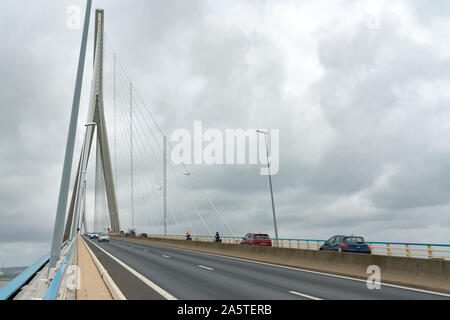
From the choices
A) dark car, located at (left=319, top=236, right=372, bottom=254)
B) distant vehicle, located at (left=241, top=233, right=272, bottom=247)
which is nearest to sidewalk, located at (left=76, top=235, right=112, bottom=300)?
dark car, located at (left=319, top=236, right=372, bottom=254)

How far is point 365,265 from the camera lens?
16.9 metres

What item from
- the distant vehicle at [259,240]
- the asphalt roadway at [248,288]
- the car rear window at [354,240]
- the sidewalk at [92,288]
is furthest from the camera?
the distant vehicle at [259,240]

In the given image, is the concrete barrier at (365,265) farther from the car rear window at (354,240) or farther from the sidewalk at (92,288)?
the sidewalk at (92,288)

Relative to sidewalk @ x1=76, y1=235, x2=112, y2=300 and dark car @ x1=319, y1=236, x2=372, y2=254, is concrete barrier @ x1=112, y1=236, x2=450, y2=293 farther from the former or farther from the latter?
→ sidewalk @ x1=76, y1=235, x2=112, y2=300

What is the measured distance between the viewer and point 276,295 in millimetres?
11195

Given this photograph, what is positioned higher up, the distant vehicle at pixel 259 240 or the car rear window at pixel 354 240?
the car rear window at pixel 354 240

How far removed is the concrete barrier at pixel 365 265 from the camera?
13.5 meters

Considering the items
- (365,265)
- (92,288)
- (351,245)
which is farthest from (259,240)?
(92,288)

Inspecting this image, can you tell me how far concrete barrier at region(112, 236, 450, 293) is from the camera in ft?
44.3

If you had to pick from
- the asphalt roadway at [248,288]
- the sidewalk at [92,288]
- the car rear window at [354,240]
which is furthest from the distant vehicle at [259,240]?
the sidewalk at [92,288]

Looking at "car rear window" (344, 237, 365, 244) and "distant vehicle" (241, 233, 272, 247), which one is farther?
"distant vehicle" (241, 233, 272, 247)

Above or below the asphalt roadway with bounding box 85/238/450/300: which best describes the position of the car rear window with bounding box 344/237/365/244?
above

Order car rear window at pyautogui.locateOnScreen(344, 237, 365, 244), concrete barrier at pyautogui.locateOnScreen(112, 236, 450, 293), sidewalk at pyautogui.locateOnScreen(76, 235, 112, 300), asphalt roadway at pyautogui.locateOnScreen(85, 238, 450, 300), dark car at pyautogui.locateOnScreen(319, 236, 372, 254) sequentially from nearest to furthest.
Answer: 1. sidewalk at pyautogui.locateOnScreen(76, 235, 112, 300)
2. asphalt roadway at pyautogui.locateOnScreen(85, 238, 450, 300)
3. concrete barrier at pyautogui.locateOnScreen(112, 236, 450, 293)
4. dark car at pyautogui.locateOnScreen(319, 236, 372, 254)
5. car rear window at pyautogui.locateOnScreen(344, 237, 365, 244)
